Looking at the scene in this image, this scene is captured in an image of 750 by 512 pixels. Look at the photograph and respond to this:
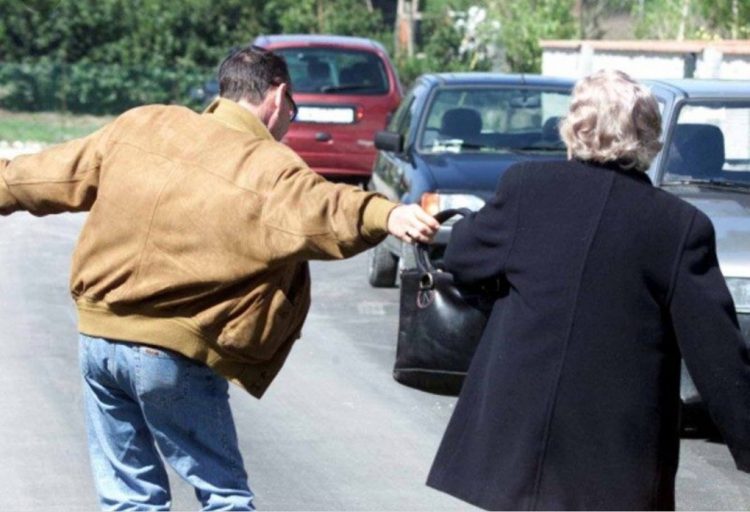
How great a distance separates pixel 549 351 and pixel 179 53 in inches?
1282

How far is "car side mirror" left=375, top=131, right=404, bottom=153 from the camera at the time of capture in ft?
40.7

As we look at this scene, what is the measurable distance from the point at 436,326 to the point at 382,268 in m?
8.84

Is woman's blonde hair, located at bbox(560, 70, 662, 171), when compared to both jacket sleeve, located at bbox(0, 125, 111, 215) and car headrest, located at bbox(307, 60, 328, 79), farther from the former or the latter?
car headrest, located at bbox(307, 60, 328, 79)

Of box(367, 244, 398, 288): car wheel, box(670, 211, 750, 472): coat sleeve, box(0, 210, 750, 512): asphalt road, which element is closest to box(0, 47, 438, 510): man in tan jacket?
box(670, 211, 750, 472): coat sleeve

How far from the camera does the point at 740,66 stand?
18.8m

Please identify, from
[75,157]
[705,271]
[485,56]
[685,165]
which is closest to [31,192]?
[75,157]

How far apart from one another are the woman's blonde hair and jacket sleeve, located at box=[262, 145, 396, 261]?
565 mm

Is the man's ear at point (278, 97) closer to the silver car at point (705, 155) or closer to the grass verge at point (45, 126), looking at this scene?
the silver car at point (705, 155)

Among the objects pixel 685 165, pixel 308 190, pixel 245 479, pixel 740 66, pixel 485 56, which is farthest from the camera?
pixel 485 56

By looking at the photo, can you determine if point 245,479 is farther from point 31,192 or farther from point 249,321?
point 31,192

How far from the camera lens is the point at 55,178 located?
4.68 m

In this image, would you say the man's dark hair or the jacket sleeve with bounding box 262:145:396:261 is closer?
the jacket sleeve with bounding box 262:145:396:261

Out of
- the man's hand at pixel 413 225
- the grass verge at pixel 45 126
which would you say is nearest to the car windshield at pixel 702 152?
the man's hand at pixel 413 225

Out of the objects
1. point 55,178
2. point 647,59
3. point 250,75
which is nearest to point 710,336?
point 250,75
